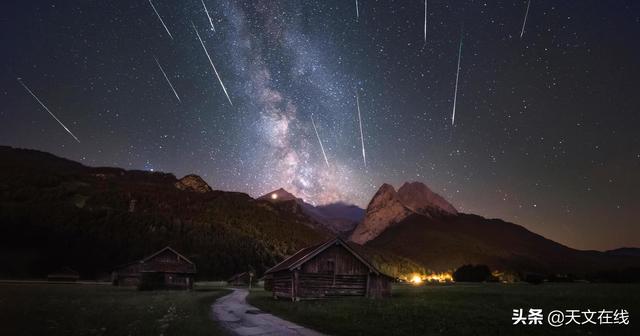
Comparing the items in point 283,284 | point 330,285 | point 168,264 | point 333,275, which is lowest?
point 168,264

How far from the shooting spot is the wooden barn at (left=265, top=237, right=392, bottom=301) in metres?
36.4

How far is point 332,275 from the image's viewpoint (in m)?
37.8

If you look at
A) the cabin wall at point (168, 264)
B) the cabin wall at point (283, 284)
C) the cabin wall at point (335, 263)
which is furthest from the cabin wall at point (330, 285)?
the cabin wall at point (168, 264)

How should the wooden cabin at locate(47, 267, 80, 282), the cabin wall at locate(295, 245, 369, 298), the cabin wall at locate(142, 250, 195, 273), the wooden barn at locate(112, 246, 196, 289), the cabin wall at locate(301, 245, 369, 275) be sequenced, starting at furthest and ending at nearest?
the wooden cabin at locate(47, 267, 80, 282) → the cabin wall at locate(142, 250, 195, 273) → the wooden barn at locate(112, 246, 196, 289) → the cabin wall at locate(301, 245, 369, 275) → the cabin wall at locate(295, 245, 369, 298)

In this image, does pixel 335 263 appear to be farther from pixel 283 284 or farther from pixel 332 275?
pixel 283 284

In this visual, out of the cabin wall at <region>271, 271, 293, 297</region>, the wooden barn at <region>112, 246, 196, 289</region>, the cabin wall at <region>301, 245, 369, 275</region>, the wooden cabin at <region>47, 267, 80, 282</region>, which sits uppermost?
the cabin wall at <region>301, 245, 369, 275</region>

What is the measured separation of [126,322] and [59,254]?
136464 mm

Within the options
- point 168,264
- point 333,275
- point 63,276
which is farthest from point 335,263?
point 63,276

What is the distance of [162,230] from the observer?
587ft

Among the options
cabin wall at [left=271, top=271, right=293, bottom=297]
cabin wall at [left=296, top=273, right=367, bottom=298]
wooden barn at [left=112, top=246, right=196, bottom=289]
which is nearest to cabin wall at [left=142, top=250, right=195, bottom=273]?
wooden barn at [left=112, top=246, right=196, bottom=289]

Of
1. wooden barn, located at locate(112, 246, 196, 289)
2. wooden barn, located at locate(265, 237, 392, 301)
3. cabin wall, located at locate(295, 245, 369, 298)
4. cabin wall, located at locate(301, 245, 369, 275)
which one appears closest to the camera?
wooden barn, located at locate(265, 237, 392, 301)

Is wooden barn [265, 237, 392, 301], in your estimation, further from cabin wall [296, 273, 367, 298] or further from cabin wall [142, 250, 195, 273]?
cabin wall [142, 250, 195, 273]

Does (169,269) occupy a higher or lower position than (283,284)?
lower

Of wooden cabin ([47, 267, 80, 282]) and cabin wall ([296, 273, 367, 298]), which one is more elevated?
cabin wall ([296, 273, 367, 298])
